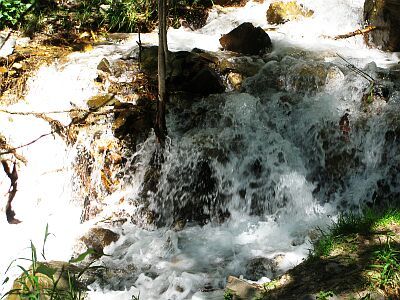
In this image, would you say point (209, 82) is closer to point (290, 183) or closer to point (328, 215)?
point (290, 183)

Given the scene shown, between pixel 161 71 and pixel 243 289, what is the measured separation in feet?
9.38

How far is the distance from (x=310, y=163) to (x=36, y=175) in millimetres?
3506

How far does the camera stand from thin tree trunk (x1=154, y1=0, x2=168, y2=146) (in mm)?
5375

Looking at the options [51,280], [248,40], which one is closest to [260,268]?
[51,280]

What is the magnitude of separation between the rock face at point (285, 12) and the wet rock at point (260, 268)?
594 centimetres

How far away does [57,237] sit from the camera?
5797 millimetres

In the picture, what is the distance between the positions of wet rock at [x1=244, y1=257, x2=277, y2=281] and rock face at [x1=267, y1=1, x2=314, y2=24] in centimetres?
594

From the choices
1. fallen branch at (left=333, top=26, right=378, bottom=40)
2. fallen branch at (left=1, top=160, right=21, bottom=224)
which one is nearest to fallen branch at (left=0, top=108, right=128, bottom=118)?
fallen branch at (left=1, top=160, right=21, bottom=224)

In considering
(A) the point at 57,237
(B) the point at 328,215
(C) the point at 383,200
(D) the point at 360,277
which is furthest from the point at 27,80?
(D) the point at 360,277

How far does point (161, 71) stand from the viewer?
5.68 meters

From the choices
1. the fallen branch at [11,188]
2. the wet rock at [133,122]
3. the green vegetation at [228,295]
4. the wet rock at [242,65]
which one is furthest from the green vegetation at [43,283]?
the wet rock at [242,65]

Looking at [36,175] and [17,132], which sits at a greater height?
[17,132]

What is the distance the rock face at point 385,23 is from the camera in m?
7.76

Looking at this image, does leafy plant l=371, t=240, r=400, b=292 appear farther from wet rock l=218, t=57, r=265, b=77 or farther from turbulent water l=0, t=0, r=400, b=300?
wet rock l=218, t=57, r=265, b=77
